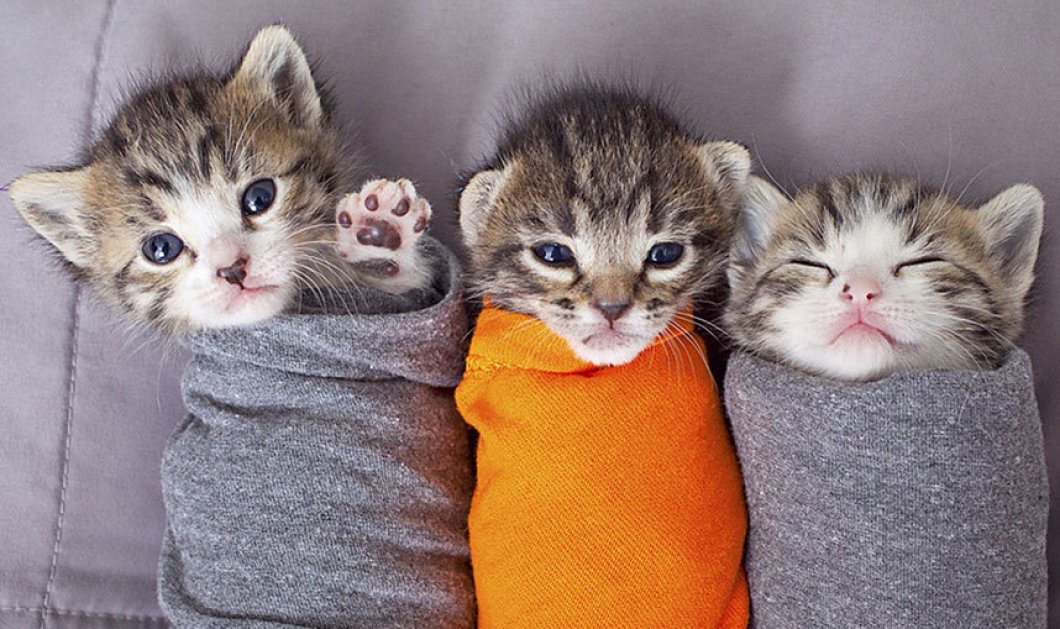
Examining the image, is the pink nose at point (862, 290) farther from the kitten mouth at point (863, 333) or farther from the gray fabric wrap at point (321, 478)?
the gray fabric wrap at point (321, 478)

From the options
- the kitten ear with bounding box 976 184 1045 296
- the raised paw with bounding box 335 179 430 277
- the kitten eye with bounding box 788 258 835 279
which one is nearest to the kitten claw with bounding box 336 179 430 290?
the raised paw with bounding box 335 179 430 277

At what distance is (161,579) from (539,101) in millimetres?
1200

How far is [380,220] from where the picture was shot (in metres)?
1.71

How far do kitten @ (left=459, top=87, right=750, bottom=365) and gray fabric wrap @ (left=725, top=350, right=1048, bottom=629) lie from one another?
31cm

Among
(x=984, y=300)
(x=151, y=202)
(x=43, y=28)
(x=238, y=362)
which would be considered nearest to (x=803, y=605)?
(x=984, y=300)

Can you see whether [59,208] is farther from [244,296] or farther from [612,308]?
[612,308]

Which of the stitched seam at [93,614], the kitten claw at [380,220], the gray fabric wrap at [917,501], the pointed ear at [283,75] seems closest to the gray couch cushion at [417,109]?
the stitched seam at [93,614]

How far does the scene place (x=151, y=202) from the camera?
1692 mm

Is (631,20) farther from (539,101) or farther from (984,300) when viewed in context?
(984,300)

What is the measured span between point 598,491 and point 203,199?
884mm

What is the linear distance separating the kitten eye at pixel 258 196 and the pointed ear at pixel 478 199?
36cm

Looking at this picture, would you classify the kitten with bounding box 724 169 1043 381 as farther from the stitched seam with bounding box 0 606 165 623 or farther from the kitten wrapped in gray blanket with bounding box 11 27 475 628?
the stitched seam with bounding box 0 606 165 623

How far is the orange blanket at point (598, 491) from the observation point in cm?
154

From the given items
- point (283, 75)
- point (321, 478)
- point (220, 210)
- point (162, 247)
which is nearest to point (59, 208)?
point (162, 247)
